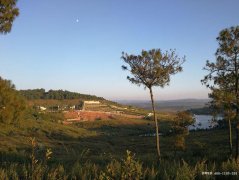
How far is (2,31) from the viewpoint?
15664mm

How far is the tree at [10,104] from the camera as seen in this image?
3467 centimetres

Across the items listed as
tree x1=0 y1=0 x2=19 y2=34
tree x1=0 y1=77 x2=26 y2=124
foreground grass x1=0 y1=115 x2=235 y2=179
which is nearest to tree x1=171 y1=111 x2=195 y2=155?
foreground grass x1=0 y1=115 x2=235 y2=179

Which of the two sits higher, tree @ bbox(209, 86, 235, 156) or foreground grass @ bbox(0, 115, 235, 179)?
tree @ bbox(209, 86, 235, 156)

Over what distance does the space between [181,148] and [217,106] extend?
22421mm

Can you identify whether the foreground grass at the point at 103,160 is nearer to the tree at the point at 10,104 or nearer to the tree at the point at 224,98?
the tree at the point at 10,104

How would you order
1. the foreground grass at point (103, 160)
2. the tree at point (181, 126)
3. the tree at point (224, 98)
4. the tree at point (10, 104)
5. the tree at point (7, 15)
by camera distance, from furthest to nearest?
the tree at point (181, 126), the tree at point (10, 104), the tree at point (224, 98), the tree at point (7, 15), the foreground grass at point (103, 160)

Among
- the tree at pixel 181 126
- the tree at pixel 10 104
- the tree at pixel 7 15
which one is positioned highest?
the tree at pixel 7 15

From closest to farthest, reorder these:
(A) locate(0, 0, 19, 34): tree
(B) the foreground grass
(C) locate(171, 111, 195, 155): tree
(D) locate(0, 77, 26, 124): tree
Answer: (B) the foreground grass
(A) locate(0, 0, 19, 34): tree
(D) locate(0, 77, 26, 124): tree
(C) locate(171, 111, 195, 155): tree

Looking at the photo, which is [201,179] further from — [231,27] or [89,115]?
[89,115]

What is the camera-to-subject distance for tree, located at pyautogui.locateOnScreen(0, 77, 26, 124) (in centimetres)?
3467

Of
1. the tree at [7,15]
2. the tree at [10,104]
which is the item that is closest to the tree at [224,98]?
the tree at [7,15]

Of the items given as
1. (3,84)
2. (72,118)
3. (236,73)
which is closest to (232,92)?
(236,73)

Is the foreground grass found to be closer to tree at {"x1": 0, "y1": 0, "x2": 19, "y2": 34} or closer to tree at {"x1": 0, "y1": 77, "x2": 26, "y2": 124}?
tree at {"x1": 0, "y1": 77, "x2": 26, "y2": 124}

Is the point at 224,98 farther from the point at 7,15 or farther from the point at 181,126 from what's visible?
the point at 181,126
